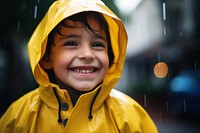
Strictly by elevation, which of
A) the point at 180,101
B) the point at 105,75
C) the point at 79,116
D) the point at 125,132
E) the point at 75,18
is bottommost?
the point at 180,101

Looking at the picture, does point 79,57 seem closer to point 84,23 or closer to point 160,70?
point 84,23

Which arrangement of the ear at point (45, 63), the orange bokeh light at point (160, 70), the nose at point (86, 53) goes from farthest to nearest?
the orange bokeh light at point (160, 70) < the ear at point (45, 63) < the nose at point (86, 53)

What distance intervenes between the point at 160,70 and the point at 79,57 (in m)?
5.23

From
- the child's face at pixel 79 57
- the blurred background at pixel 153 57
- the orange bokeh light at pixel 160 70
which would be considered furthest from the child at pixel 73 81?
the orange bokeh light at pixel 160 70

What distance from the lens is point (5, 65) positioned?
3535 millimetres

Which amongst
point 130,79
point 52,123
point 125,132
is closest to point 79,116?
point 52,123

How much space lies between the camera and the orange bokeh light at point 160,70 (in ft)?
20.0

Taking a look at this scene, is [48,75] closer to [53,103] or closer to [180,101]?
[53,103]

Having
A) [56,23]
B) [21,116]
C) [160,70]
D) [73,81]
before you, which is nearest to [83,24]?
[56,23]

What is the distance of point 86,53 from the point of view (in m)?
1.54

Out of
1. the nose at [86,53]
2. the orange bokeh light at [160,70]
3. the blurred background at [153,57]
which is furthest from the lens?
the orange bokeh light at [160,70]

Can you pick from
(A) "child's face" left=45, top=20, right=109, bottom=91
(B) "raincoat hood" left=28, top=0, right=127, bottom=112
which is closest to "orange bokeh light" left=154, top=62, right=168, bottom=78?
(B) "raincoat hood" left=28, top=0, right=127, bottom=112

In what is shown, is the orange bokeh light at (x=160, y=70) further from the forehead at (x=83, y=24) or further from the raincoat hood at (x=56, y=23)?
the forehead at (x=83, y=24)

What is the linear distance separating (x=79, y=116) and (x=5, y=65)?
7.30 ft
